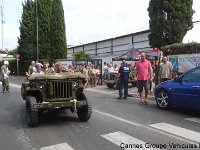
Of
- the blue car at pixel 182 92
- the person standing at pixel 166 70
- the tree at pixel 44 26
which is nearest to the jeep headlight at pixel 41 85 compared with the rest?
the blue car at pixel 182 92

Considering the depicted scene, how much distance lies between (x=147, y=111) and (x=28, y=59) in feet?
129

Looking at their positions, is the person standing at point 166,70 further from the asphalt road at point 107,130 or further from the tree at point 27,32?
the tree at point 27,32

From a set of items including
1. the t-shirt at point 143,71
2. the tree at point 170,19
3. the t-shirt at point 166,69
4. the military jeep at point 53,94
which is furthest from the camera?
the tree at point 170,19

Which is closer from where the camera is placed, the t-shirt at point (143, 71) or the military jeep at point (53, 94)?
the military jeep at point (53, 94)

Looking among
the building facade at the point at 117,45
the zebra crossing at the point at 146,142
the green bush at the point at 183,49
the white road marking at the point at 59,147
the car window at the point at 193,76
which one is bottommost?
the white road marking at the point at 59,147

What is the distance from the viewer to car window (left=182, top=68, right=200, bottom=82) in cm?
965

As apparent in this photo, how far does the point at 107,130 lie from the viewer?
7.75 metres

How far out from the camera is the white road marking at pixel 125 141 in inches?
247

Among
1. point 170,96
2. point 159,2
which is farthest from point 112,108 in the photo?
point 159,2

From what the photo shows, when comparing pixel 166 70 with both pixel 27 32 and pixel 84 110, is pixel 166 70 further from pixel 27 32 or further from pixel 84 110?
pixel 27 32

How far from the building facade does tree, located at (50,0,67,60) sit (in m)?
5.04

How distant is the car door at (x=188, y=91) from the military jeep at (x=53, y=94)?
2978 mm

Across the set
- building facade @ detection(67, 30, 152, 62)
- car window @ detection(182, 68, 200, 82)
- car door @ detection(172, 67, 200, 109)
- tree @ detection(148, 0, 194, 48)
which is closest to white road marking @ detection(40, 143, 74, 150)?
car door @ detection(172, 67, 200, 109)

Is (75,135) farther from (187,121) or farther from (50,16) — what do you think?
(50,16)
